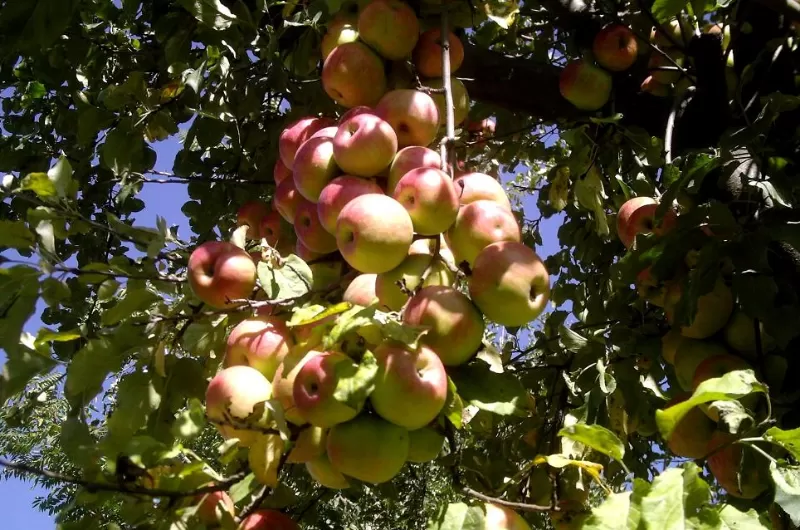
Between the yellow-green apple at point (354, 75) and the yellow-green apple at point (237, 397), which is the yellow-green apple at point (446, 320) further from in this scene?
the yellow-green apple at point (354, 75)

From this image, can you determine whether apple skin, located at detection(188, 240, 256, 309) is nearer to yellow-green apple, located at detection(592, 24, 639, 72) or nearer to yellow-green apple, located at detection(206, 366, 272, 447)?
yellow-green apple, located at detection(206, 366, 272, 447)

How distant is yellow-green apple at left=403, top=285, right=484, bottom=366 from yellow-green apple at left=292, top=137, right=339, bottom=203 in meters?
0.35

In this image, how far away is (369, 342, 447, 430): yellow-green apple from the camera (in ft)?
2.78

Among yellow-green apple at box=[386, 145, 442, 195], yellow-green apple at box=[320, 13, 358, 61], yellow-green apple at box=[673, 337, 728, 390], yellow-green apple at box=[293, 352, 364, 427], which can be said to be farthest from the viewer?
yellow-green apple at box=[320, 13, 358, 61]

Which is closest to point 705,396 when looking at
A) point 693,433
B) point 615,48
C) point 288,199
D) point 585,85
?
point 693,433

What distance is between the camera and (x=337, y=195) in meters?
1.13

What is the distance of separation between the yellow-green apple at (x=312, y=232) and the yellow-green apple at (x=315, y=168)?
0.10ft

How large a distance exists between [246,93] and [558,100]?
3.09 feet

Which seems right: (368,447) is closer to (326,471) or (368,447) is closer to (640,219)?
(326,471)

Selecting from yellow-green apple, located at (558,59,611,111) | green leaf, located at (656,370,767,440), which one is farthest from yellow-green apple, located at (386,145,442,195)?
yellow-green apple, located at (558,59,611,111)

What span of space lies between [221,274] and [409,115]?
1.42ft

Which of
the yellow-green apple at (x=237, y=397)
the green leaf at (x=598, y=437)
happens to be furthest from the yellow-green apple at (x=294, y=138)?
the green leaf at (x=598, y=437)

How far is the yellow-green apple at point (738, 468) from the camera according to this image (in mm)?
1198

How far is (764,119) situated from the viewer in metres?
1.35
